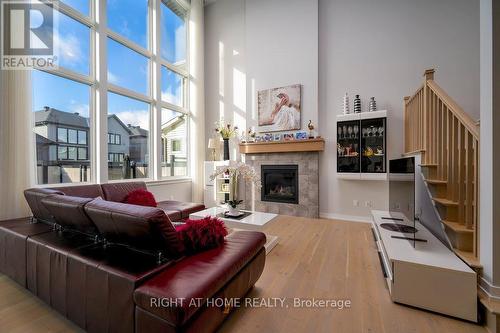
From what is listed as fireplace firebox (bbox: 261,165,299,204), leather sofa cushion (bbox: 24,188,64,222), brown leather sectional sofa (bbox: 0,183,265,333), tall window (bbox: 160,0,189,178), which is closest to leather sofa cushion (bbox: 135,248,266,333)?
brown leather sectional sofa (bbox: 0,183,265,333)

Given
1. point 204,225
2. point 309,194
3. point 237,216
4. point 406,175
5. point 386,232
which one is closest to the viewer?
point 204,225

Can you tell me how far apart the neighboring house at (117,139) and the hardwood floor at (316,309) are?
6.96ft

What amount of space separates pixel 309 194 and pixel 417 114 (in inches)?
85.9

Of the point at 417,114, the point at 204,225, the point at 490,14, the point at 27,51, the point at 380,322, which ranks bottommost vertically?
the point at 380,322

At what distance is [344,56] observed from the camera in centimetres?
415

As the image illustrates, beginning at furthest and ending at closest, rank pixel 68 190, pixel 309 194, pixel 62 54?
pixel 309 194 → pixel 62 54 → pixel 68 190

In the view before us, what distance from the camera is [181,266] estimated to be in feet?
4.24

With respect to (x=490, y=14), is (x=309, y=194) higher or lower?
lower

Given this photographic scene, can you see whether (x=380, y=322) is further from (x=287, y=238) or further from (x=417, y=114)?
(x=417, y=114)

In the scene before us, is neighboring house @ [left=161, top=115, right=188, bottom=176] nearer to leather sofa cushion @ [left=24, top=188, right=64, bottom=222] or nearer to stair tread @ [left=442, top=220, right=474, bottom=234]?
leather sofa cushion @ [left=24, top=188, right=64, bottom=222]

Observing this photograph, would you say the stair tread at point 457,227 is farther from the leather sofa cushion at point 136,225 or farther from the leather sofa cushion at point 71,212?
the leather sofa cushion at point 71,212

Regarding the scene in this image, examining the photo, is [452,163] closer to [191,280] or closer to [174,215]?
[191,280]

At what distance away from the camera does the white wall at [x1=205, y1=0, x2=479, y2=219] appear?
3.50 m

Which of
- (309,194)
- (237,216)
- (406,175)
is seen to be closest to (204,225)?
(237,216)
